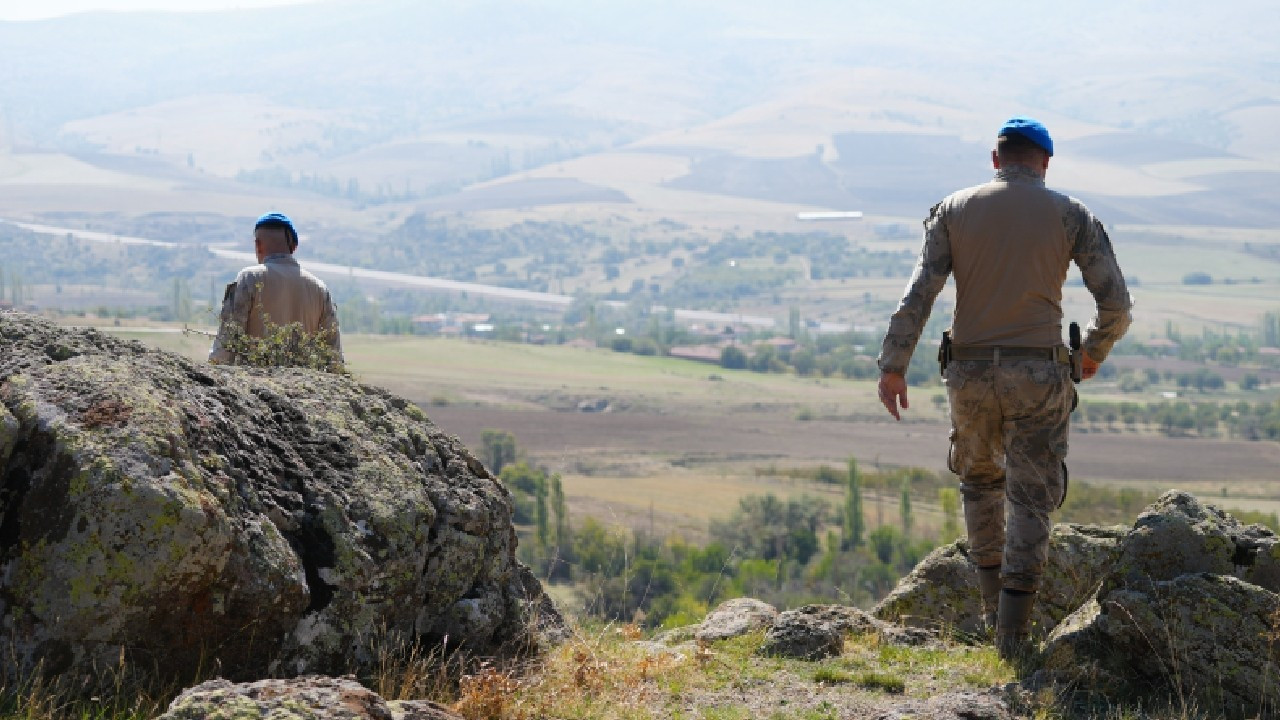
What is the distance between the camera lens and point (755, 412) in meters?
137

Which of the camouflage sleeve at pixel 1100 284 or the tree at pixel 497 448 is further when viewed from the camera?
the tree at pixel 497 448

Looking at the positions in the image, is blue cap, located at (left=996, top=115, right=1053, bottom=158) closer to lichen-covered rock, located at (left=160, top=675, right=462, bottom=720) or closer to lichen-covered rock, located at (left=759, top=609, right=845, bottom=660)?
lichen-covered rock, located at (left=759, top=609, right=845, bottom=660)

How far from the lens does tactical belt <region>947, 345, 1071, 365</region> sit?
7.72m

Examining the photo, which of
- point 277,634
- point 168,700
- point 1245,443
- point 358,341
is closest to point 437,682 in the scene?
point 277,634

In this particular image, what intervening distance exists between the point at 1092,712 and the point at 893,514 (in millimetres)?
85994

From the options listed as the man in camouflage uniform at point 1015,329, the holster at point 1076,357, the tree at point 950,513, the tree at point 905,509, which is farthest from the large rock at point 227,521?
the tree at point 905,509

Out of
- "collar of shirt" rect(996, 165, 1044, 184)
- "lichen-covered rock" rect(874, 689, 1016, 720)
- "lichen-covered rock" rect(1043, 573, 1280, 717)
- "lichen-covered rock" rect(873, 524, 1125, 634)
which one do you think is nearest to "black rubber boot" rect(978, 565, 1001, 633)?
"lichen-covered rock" rect(873, 524, 1125, 634)

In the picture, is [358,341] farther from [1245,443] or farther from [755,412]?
[1245,443]

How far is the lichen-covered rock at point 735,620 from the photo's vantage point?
9.07m

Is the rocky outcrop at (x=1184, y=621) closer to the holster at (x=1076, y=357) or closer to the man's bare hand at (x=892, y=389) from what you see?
the holster at (x=1076, y=357)

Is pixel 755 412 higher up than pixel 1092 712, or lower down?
lower down

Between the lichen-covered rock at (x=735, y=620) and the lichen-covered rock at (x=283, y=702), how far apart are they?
397cm

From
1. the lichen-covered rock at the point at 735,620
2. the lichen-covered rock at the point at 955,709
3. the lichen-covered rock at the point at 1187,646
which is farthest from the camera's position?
the lichen-covered rock at the point at 735,620

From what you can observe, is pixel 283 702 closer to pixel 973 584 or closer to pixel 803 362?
pixel 973 584
